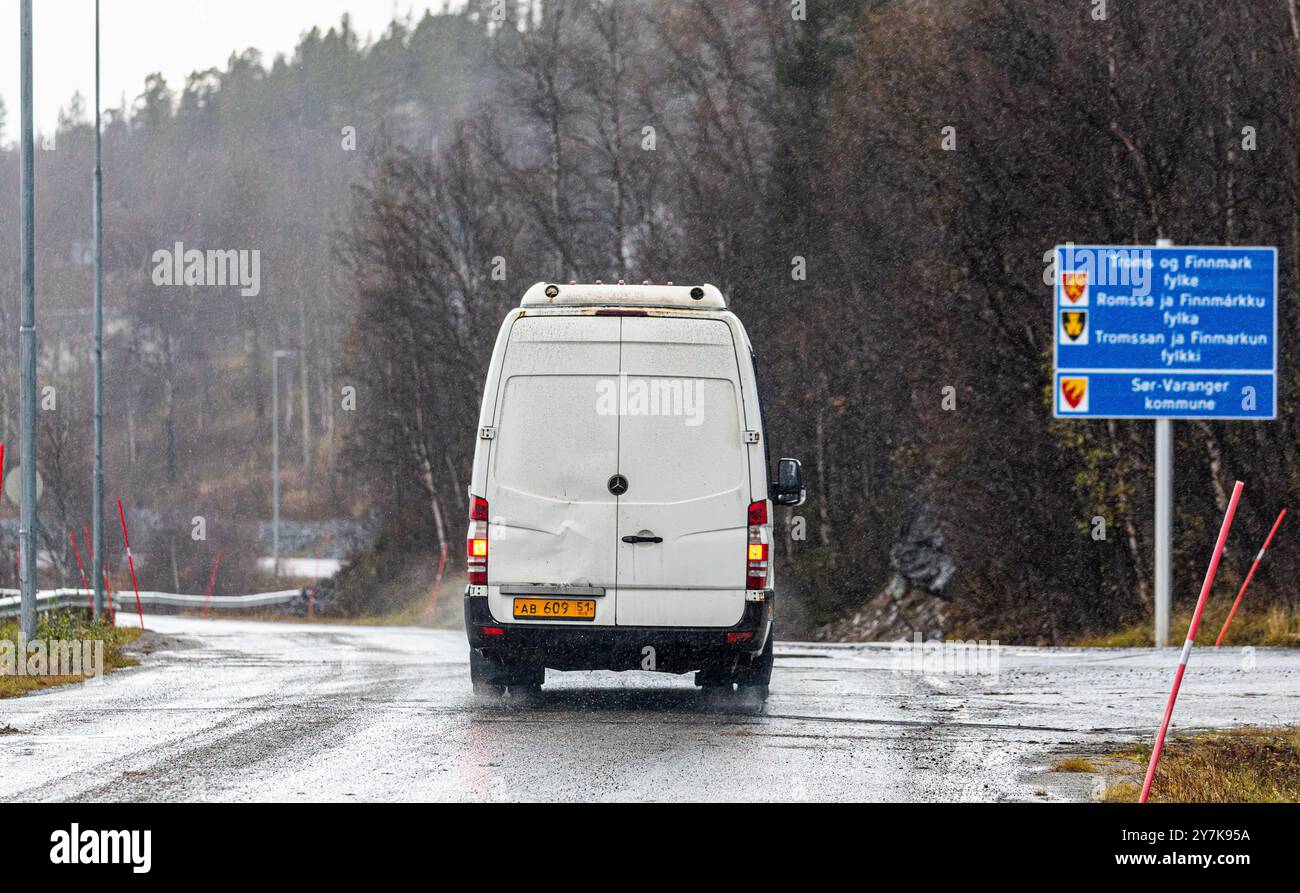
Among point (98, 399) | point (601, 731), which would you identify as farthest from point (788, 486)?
point (98, 399)

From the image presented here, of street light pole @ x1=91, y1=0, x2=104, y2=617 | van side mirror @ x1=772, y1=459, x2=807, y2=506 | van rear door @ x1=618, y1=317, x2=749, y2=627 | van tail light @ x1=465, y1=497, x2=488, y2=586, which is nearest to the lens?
van rear door @ x1=618, y1=317, x2=749, y2=627

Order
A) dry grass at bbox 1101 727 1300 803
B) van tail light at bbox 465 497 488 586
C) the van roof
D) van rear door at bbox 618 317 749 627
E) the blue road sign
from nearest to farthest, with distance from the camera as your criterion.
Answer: dry grass at bbox 1101 727 1300 803 → van rear door at bbox 618 317 749 627 → van tail light at bbox 465 497 488 586 → the van roof → the blue road sign

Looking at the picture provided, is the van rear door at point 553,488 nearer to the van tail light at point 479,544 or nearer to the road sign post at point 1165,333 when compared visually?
the van tail light at point 479,544

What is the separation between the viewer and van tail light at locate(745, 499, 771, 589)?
12.1m

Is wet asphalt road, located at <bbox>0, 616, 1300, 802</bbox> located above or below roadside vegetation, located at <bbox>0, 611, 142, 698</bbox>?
above

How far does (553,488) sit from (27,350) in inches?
338

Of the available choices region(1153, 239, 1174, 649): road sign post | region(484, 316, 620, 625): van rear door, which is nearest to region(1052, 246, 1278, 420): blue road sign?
region(1153, 239, 1174, 649): road sign post

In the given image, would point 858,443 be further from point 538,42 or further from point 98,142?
point 98,142

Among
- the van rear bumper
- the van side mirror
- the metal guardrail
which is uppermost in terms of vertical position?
the van side mirror

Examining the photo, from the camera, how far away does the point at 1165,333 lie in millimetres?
21641

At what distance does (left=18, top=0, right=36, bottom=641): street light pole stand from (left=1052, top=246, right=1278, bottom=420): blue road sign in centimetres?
1139

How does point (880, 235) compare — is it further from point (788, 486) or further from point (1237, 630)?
point (788, 486)

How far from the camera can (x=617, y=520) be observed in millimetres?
12164

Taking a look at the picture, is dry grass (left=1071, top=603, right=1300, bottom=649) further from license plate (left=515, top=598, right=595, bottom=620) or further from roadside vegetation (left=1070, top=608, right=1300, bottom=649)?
license plate (left=515, top=598, right=595, bottom=620)
